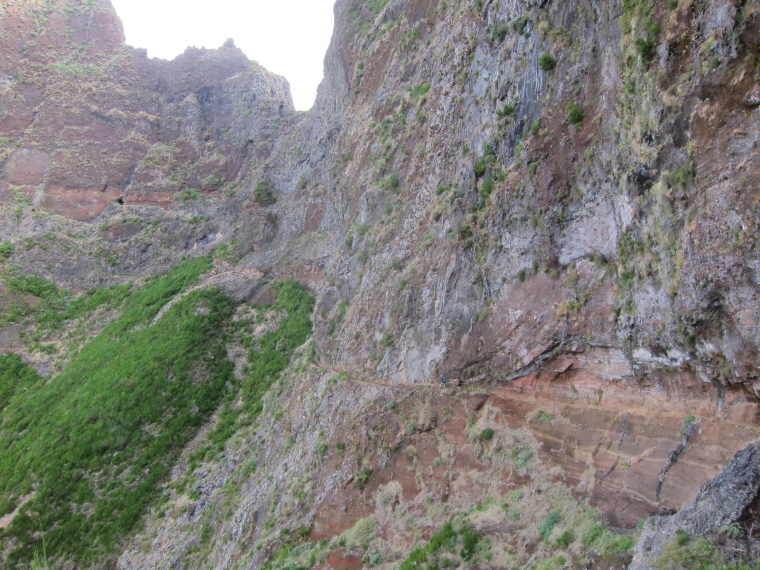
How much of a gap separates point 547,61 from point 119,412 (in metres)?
26.8

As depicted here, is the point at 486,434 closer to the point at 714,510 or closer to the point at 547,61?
the point at 714,510

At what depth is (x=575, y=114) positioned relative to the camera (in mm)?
13758

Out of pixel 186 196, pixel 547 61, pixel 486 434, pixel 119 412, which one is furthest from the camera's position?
pixel 186 196

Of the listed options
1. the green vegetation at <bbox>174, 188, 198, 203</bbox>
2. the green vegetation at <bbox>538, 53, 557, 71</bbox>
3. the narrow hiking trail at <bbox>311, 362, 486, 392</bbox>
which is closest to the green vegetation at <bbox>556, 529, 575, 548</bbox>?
the narrow hiking trail at <bbox>311, 362, 486, 392</bbox>

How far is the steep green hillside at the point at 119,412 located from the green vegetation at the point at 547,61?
69.1 feet

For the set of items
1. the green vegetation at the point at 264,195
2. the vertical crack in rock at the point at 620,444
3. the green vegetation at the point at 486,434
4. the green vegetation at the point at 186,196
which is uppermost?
the green vegetation at the point at 264,195

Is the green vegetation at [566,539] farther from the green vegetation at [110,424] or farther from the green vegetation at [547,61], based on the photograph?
the green vegetation at [110,424]

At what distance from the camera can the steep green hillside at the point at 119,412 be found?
72.2ft

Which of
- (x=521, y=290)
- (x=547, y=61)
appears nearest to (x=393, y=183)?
(x=547, y=61)

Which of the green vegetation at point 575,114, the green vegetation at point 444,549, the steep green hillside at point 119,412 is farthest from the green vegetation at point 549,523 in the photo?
the steep green hillside at point 119,412

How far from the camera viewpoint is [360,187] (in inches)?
1091

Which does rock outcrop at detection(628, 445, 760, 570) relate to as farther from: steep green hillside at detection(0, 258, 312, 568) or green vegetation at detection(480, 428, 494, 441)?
steep green hillside at detection(0, 258, 312, 568)

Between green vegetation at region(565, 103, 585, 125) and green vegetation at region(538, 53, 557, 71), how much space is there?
187 cm

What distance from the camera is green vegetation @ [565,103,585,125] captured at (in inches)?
540
